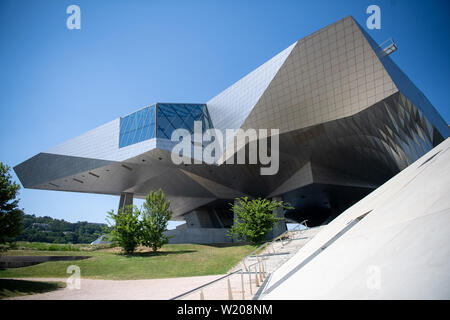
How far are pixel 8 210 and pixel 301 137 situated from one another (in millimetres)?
24307

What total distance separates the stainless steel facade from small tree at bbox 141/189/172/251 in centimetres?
776

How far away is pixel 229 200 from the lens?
138ft

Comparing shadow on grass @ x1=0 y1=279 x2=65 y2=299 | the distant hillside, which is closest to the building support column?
the distant hillside

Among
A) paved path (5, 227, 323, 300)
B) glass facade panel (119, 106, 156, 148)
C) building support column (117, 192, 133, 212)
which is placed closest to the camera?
paved path (5, 227, 323, 300)

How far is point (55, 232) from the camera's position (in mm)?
65625

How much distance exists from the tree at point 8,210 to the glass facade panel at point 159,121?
56.5ft

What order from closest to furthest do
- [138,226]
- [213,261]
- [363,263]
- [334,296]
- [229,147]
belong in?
[334,296] < [363,263] < [213,261] < [138,226] < [229,147]

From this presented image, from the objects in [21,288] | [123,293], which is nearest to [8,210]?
[21,288]

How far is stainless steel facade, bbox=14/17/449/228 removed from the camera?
62.3ft

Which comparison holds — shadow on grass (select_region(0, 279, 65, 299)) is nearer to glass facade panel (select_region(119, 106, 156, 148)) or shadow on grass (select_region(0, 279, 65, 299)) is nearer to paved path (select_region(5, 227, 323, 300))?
paved path (select_region(5, 227, 323, 300))

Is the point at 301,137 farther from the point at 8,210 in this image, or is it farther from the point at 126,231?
the point at 8,210
